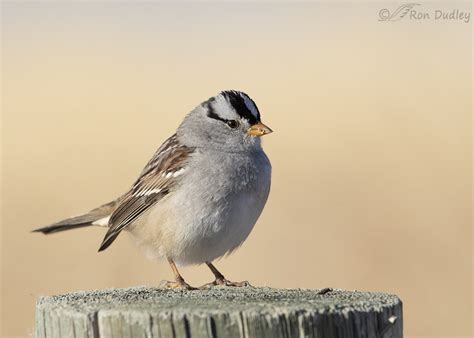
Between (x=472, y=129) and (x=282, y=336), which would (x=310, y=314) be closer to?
(x=282, y=336)

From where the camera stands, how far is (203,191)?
22.7ft

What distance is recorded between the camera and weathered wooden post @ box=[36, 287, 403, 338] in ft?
12.7

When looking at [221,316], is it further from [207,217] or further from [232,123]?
[232,123]

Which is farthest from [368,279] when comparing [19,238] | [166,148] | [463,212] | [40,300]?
[40,300]

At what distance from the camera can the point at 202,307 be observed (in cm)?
409

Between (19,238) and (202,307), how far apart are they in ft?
25.3

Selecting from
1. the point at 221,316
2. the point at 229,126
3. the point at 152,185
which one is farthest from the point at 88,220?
the point at 221,316

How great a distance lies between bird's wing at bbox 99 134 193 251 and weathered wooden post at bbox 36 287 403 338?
9.04 ft

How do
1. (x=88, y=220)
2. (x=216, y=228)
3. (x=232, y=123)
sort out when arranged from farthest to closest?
(x=88, y=220), (x=232, y=123), (x=216, y=228)

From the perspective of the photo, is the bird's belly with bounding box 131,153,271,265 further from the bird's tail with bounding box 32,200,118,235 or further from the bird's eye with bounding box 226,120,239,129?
the bird's tail with bounding box 32,200,118,235

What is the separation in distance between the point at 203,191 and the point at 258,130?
802 millimetres

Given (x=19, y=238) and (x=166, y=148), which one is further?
(x=19, y=238)

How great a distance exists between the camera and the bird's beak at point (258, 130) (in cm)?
737

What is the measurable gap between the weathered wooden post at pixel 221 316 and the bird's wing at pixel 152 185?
9.04 feet
